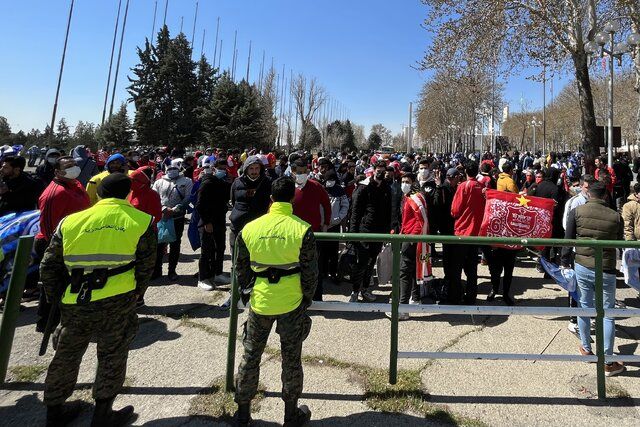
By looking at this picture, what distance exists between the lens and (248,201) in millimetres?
5316

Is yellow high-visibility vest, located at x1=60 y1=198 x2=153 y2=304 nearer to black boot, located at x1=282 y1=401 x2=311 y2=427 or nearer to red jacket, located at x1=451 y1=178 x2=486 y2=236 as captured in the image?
black boot, located at x1=282 y1=401 x2=311 y2=427

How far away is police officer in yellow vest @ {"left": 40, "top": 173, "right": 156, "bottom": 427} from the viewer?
8.70 feet

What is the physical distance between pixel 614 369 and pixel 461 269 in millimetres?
2061

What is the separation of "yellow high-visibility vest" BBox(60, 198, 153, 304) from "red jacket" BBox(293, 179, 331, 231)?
2571 mm

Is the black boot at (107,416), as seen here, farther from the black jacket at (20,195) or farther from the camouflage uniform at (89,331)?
the black jacket at (20,195)

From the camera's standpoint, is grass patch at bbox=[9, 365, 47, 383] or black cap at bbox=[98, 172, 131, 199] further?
grass patch at bbox=[9, 365, 47, 383]

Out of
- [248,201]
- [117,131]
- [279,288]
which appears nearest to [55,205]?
[248,201]

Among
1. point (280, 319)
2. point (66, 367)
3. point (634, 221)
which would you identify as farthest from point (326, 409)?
point (634, 221)

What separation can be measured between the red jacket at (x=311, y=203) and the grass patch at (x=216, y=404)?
7.56ft

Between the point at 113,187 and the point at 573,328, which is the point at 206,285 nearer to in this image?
the point at 113,187

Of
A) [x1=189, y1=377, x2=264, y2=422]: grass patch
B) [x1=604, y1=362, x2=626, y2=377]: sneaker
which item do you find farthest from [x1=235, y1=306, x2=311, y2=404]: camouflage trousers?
[x1=604, y1=362, x2=626, y2=377]: sneaker

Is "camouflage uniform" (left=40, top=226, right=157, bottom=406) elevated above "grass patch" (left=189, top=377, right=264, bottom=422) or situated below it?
above

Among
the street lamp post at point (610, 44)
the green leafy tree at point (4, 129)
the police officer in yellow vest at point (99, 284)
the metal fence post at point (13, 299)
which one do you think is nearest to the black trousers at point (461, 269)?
the police officer in yellow vest at point (99, 284)

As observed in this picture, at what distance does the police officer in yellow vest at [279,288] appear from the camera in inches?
107
